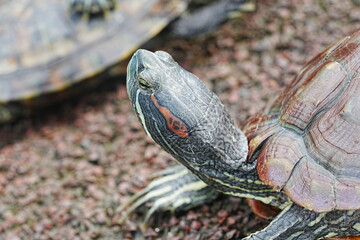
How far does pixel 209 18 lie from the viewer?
412 centimetres

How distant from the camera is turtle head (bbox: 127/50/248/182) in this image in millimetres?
2346

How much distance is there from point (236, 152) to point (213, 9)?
79.3 inches

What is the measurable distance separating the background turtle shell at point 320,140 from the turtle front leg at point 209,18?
1756 millimetres

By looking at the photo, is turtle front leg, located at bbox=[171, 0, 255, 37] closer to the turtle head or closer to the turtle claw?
the turtle claw

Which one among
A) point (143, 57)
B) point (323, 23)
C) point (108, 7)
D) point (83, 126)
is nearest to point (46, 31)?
point (108, 7)

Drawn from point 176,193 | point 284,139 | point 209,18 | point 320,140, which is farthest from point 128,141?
point 320,140

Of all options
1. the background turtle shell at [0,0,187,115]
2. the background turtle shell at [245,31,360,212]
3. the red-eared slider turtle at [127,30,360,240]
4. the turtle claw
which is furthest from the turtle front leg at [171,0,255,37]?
the background turtle shell at [245,31,360,212]

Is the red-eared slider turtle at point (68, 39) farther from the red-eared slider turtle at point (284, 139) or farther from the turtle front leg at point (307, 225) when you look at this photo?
the turtle front leg at point (307, 225)

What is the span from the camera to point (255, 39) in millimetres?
4039

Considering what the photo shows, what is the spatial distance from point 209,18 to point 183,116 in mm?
1977

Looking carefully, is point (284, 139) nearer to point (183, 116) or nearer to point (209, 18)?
point (183, 116)

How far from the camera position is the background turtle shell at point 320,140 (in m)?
2.16

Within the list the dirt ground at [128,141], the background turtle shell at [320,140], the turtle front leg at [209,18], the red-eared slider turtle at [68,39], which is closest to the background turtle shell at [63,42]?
the red-eared slider turtle at [68,39]

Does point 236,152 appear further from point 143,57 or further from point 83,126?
point 83,126
